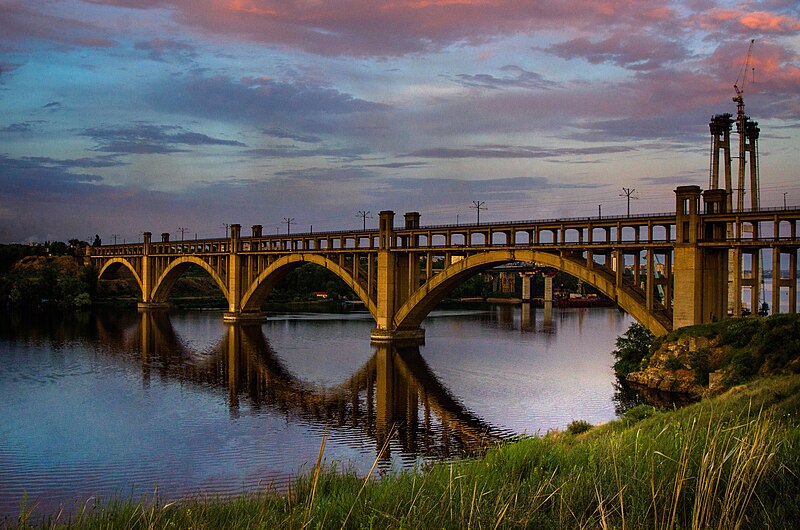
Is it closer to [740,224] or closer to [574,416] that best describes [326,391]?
[574,416]

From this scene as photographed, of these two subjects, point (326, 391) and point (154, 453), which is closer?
point (154, 453)

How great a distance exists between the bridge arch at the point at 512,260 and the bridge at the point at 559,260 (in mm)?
71

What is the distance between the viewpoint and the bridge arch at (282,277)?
58688 mm

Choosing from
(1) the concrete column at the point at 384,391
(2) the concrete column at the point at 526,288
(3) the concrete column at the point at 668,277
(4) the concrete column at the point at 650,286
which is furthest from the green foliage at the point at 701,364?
(2) the concrete column at the point at 526,288

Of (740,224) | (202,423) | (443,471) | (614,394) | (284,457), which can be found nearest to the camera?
(443,471)

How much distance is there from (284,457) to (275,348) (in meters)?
31.6

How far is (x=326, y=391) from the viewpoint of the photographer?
35750 millimetres

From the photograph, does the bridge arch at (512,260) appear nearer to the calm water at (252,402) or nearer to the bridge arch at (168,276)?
the calm water at (252,402)

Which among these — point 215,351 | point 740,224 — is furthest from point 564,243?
point 215,351

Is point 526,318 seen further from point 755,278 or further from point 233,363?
point 755,278

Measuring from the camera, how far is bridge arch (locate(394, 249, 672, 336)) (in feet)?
131

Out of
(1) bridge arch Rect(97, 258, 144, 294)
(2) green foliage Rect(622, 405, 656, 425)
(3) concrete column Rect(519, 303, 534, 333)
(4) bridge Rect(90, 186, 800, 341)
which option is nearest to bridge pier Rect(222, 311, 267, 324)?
(4) bridge Rect(90, 186, 800, 341)

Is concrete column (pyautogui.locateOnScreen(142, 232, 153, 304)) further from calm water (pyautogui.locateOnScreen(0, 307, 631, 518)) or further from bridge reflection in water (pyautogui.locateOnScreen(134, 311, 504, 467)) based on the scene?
bridge reflection in water (pyautogui.locateOnScreen(134, 311, 504, 467))

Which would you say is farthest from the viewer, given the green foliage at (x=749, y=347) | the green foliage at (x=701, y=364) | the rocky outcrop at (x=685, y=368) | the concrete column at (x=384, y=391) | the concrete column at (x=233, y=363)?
the concrete column at (x=233, y=363)
